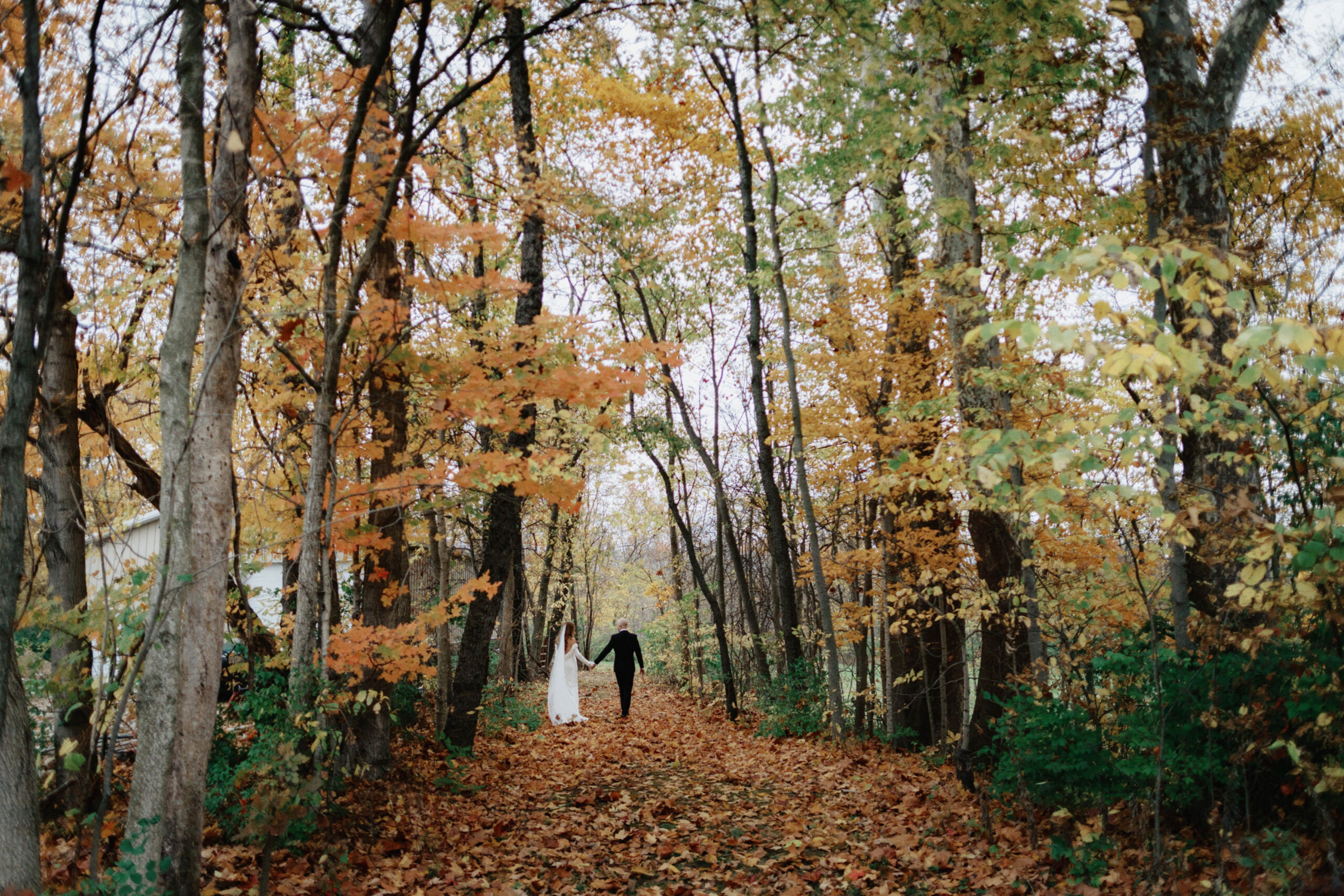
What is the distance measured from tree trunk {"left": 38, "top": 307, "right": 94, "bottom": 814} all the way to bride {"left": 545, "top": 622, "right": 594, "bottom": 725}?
26.3 ft

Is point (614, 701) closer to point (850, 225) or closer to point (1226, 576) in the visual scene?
point (850, 225)

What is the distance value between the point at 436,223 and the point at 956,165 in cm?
447

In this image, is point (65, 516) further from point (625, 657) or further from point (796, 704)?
point (796, 704)

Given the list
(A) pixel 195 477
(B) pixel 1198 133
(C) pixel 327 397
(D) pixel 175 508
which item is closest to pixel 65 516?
(C) pixel 327 397

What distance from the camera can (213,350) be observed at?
397cm

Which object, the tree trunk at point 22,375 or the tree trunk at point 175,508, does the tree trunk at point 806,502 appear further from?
the tree trunk at point 22,375

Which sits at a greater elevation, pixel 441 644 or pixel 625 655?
pixel 441 644

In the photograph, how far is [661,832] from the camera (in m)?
6.02

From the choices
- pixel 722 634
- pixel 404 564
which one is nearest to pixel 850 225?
pixel 722 634

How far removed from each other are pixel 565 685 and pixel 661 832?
7754 millimetres

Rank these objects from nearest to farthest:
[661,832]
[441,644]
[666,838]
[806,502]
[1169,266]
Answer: [1169,266]
[666,838]
[661,832]
[806,502]
[441,644]

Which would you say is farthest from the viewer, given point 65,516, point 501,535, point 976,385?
point 501,535

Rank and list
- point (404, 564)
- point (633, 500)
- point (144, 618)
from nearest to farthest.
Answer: point (144, 618), point (404, 564), point (633, 500)

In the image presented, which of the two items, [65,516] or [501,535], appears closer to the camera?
[65,516]
